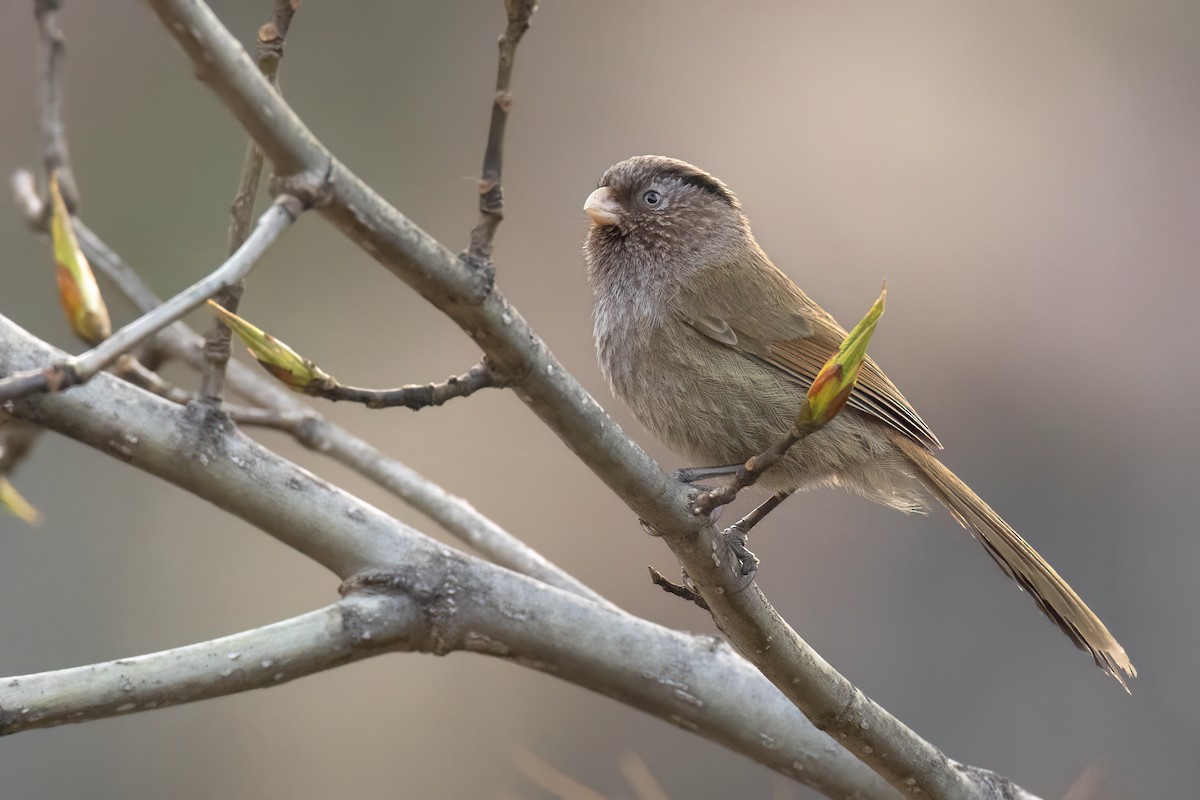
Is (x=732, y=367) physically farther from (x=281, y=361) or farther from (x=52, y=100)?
(x=52, y=100)

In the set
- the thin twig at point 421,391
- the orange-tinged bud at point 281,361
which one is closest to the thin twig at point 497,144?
the thin twig at point 421,391

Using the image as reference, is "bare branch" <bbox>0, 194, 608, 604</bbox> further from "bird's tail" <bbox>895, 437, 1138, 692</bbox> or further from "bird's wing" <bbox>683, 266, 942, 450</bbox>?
"bird's tail" <bbox>895, 437, 1138, 692</bbox>

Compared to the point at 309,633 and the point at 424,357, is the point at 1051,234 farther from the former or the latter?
the point at 309,633

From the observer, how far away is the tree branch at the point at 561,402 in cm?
134

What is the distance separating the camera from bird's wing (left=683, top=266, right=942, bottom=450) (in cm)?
305

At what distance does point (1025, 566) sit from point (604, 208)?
1506 mm

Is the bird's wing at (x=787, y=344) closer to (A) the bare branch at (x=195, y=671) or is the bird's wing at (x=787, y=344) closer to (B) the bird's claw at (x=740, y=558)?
(B) the bird's claw at (x=740, y=558)

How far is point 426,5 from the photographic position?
7.16 meters

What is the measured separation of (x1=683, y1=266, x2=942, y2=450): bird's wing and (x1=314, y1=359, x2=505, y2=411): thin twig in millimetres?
1445

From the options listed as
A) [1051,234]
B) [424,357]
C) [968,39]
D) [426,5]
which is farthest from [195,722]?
[968,39]

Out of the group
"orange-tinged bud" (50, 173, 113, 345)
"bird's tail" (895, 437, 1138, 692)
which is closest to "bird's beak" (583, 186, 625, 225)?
"bird's tail" (895, 437, 1138, 692)

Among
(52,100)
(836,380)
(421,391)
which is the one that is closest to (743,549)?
(836,380)

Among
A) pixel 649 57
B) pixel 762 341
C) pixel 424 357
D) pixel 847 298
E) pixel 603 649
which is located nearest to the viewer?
pixel 603 649

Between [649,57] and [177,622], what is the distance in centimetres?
414
